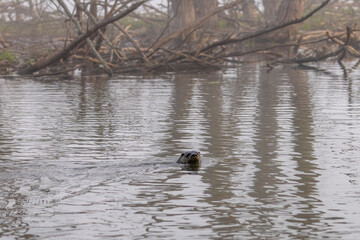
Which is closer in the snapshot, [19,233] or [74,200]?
[19,233]

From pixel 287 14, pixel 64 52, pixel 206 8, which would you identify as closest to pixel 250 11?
pixel 206 8

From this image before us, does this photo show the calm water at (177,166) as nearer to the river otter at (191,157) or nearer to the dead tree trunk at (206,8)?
the river otter at (191,157)

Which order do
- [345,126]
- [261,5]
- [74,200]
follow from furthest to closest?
[261,5]
[345,126]
[74,200]

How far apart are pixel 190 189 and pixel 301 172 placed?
1202 millimetres

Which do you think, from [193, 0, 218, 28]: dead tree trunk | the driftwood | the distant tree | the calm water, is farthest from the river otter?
the distant tree

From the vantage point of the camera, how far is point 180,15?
28484mm

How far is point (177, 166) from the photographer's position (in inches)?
301

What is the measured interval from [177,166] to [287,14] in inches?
807

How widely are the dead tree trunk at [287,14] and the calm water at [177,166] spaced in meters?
13.4

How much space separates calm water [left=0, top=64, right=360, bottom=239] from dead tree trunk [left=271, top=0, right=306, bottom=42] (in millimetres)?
13369

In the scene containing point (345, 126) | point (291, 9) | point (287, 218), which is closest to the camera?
point (287, 218)

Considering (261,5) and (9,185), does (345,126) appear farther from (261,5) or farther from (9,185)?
(261,5)

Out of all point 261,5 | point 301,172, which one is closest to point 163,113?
point 301,172

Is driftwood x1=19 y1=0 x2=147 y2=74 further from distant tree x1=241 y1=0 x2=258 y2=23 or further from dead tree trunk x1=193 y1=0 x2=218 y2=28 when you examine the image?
distant tree x1=241 y1=0 x2=258 y2=23
